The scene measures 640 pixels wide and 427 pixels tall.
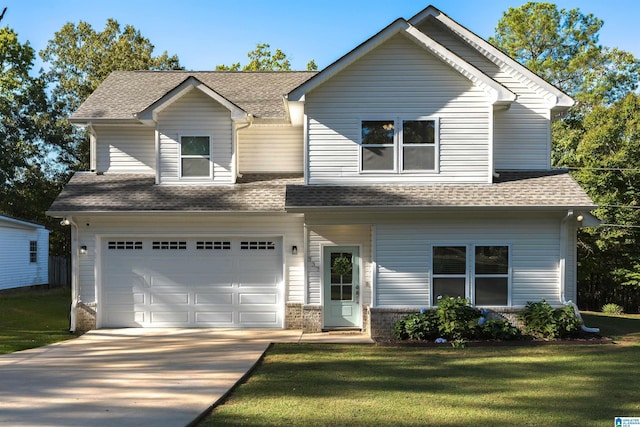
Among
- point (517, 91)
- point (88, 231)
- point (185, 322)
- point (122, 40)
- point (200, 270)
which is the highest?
point (122, 40)

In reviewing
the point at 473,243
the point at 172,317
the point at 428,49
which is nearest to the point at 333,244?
the point at 473,243

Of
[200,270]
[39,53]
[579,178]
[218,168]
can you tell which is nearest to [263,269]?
[200,270]

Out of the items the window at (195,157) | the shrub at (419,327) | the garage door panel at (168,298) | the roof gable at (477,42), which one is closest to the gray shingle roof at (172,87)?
the window at (195,157)

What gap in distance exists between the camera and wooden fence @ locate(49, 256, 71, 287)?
32.2 meters

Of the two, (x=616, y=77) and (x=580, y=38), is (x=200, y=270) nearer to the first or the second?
(x=616, y=77)

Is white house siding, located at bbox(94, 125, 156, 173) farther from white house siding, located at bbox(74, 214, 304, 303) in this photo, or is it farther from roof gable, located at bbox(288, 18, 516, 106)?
A: roof gable, located at bbox(288, 18, 516, 106)

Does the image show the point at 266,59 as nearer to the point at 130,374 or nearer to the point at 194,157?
the point at 194,157

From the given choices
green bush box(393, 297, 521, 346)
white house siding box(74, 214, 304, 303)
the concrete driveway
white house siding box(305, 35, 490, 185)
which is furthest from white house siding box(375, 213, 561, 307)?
the concrete driveway

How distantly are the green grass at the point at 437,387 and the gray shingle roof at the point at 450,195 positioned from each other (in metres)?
3.15

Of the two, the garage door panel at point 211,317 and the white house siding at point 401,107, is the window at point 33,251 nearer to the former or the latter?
the garage door panel at point 211,317

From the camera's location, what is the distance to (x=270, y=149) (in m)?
16.4

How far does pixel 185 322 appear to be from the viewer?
1527cm

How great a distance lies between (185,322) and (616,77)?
30.5 metres

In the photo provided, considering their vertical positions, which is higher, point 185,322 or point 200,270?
point 200,270
